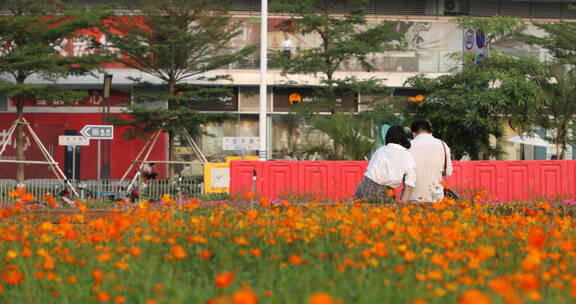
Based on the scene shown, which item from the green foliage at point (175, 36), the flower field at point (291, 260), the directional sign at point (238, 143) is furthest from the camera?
the green foliage at point (175, 36)

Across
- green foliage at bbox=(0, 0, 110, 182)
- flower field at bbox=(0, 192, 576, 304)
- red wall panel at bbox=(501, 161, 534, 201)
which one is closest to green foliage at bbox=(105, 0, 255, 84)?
green foliage at bbox=(0, 0, 110, 182)

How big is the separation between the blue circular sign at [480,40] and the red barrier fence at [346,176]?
19.9 feet

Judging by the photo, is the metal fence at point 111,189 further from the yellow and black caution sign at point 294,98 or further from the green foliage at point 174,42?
the yellow and black caution sign at point 294,98

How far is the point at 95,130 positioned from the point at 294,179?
753cm

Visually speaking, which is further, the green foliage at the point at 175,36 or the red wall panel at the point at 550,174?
the green foliage at the point at 175,36

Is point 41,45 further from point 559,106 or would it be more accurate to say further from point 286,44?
point 559,106

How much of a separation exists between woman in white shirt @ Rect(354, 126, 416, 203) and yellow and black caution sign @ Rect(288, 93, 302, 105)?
87.7 feet

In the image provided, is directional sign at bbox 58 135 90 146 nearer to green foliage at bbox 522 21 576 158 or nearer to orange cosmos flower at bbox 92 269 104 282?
green foliage at bbox 522 21 576 158

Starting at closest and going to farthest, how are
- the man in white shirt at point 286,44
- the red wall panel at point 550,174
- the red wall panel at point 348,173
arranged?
the red wall panel at point 348,173, the red wall panel at point 550,174, the man in white shirt at point 286,44

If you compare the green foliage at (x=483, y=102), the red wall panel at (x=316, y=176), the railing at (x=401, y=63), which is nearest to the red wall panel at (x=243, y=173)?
the red wall panel at (x=316, y=176)

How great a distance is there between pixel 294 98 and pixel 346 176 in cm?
1606

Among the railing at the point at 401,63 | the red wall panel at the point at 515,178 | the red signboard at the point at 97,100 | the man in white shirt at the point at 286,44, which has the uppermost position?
the man in white shirt at the point at 286,44

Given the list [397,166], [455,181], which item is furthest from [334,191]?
[397,166]

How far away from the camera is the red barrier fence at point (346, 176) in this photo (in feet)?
66.3
